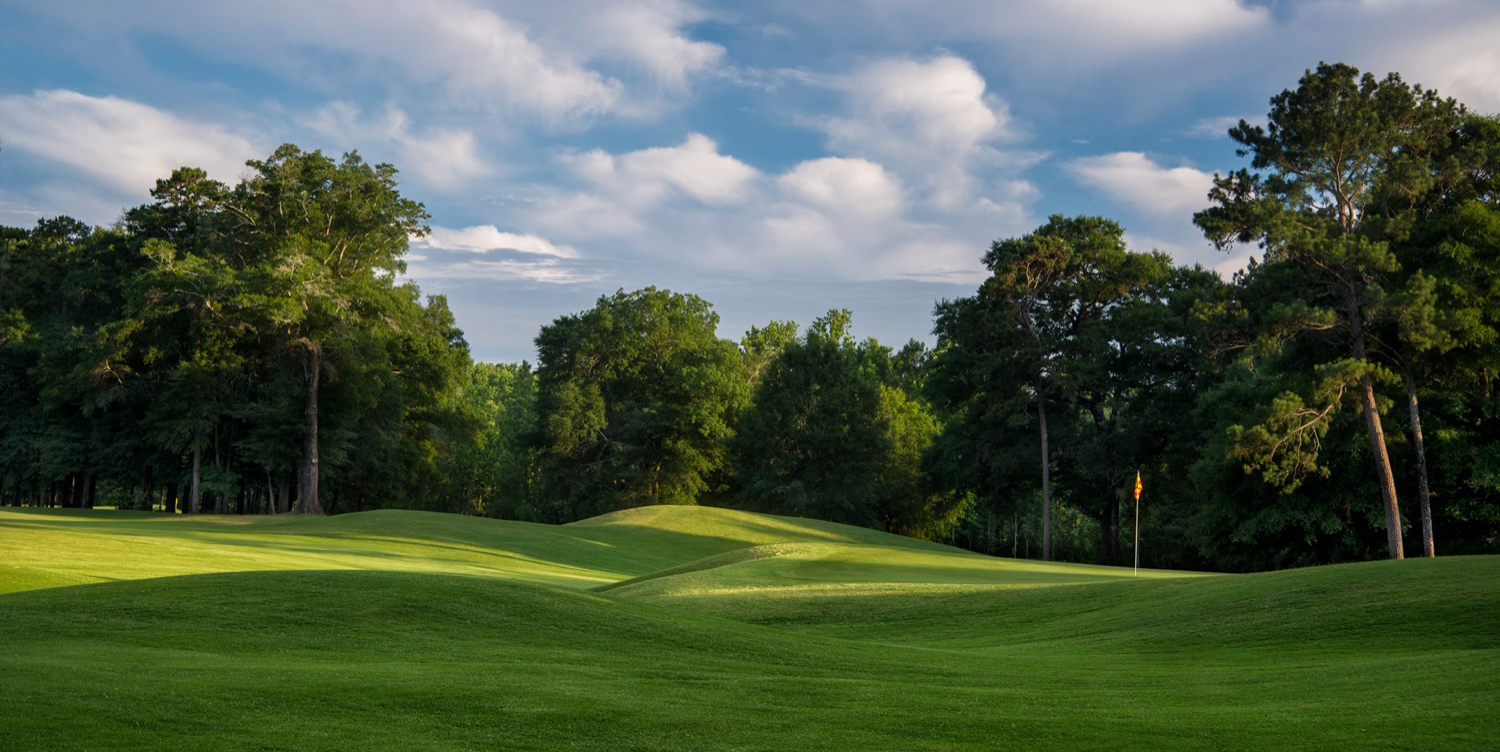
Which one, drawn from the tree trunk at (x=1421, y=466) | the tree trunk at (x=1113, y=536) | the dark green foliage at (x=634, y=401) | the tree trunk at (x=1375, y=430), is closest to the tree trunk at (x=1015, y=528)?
the tree trunk at (x=1113, y=536)

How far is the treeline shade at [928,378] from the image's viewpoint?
3322 centimetres

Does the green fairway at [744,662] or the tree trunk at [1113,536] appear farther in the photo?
the tree trunk at [1113,536]

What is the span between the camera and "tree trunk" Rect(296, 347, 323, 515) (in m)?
53.2

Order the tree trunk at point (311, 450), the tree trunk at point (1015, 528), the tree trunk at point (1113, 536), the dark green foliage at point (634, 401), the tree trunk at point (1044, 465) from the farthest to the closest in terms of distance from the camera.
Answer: the dark green foliage at point (634, 401) → the tree trunk at point (1015, 528) → the tree trunk at point (1113, 536) → the tree trunk at point (311, 450) → the tree trunk at point (1044, 465)

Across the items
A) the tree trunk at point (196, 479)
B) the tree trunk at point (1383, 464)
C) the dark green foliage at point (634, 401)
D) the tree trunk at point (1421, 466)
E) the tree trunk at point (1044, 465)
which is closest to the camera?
the tree trunk at point (1383, 464)

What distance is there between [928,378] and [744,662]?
4857cm

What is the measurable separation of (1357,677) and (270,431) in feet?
177

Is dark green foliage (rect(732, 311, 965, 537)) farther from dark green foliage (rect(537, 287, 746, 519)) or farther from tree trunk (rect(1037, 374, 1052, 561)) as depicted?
tree trunk (rect(1037, 374, 1052, 561))

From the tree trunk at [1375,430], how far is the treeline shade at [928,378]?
10cm

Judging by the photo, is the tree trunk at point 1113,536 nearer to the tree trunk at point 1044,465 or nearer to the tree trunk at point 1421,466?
the tree trunk at point 1044,465

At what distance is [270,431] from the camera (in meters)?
53.4

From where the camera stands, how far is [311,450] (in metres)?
53.6

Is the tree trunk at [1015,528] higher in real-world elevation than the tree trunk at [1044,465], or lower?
lower

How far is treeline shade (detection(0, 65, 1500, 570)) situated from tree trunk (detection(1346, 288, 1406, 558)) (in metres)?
0.10
